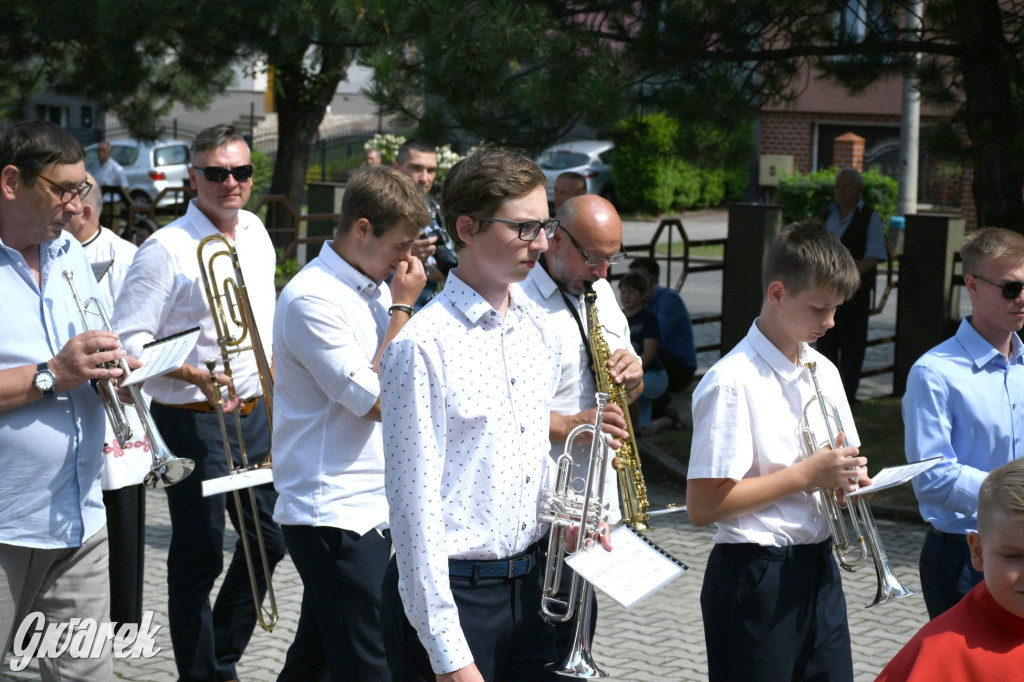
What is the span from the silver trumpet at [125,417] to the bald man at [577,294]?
1151mm

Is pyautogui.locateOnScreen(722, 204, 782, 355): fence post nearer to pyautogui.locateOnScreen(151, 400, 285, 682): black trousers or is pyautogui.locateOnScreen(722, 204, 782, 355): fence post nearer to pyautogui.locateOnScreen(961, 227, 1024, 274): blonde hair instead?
pyautogui.locateOnScreen(151, 400, 285, 682): black trousers

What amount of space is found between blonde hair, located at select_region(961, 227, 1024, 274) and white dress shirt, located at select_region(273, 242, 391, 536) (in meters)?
1.87

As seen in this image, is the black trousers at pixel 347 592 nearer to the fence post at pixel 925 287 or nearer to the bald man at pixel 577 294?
the bald man at pixel 577 294

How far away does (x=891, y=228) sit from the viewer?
19.7m

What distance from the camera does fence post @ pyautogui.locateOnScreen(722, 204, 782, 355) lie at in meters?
11.1

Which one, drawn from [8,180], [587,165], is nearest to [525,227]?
[8,180]

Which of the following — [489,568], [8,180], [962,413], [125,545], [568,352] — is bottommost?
[125,545]

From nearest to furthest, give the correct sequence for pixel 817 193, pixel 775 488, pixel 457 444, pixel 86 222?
pixel 457 444 → pixel 775 488 → pixel 86 222 → pixel 817 193

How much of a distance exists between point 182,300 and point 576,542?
8.02 ft

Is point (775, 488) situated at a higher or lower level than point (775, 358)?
lower

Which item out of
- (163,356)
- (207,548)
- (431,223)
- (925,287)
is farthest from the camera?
(925,287)

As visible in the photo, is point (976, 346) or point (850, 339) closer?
point (976, 346)

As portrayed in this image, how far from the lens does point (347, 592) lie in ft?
12.8

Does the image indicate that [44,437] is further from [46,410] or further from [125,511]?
[125,511]
